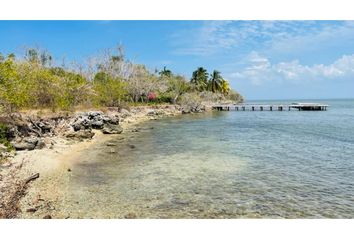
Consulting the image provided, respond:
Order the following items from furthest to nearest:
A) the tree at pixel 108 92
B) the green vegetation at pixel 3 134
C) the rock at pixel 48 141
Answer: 1. the tree at pixel 108 92
2. the rock at pixel 48 141
3. the green vegetation at pixel 3 134

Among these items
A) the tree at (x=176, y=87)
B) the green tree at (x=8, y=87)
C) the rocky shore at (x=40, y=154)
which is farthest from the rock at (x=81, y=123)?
the tree at (x=176, y=87)

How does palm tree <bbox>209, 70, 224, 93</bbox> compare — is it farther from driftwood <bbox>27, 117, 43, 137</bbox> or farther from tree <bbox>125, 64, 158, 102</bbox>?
driftwood <bbox>27, 117, 43, 137</bbox>

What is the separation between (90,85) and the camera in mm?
46250

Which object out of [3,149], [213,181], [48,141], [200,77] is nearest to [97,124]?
[48,141]

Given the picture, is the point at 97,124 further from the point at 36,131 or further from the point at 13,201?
the point at 13,201

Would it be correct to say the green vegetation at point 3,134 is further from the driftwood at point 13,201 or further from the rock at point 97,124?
the rock at point 97,124

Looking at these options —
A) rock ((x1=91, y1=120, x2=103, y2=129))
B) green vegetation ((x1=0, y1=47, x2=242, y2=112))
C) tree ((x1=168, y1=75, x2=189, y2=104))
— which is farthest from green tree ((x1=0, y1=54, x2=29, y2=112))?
tree ((x1=168, y1=75, x2=189, y2=104))

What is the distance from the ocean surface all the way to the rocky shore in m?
1.01

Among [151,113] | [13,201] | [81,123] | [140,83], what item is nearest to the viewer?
[13,201]

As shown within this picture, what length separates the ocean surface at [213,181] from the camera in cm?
1122

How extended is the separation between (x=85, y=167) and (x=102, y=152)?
444cm

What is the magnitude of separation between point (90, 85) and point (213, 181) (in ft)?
117

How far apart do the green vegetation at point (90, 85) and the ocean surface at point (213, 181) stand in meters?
7.67

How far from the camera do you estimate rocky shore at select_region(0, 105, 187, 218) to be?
11039 millimetres
